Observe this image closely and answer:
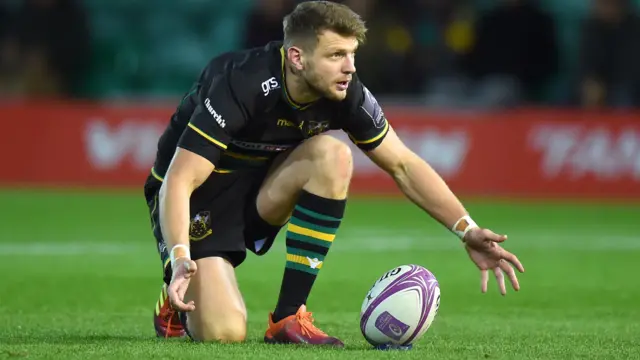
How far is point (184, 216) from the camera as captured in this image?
529 centimetres

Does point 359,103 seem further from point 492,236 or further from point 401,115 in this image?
point 401,115

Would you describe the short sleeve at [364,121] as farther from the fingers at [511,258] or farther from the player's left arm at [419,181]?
the fingers at [511,258]

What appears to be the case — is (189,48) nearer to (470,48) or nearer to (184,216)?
(470,48)

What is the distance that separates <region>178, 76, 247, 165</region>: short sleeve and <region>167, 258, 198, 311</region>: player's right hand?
23.9 inches

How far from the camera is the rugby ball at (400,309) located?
17.8 feet

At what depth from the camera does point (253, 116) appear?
5.75 metres

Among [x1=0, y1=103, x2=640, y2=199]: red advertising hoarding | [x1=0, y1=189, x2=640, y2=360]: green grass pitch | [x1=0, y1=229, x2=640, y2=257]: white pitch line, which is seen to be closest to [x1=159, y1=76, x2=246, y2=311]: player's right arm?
[x1=0, y1=189, x2=640, y2=360]: green grass pitch

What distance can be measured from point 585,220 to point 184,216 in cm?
840

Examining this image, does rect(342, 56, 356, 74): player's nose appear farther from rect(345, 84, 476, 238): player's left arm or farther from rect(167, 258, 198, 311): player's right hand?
rect(167, 258, 198, 311): player's right hand

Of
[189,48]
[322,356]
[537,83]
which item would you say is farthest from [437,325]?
[189,48]

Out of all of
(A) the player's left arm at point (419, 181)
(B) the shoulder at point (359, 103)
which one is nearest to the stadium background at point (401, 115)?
(A) the player's left arm at point (419, 181)

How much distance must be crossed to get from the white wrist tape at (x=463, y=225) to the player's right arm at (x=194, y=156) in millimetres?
1132

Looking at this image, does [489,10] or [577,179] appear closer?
[577,179]

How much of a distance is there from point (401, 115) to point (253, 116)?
948cm
